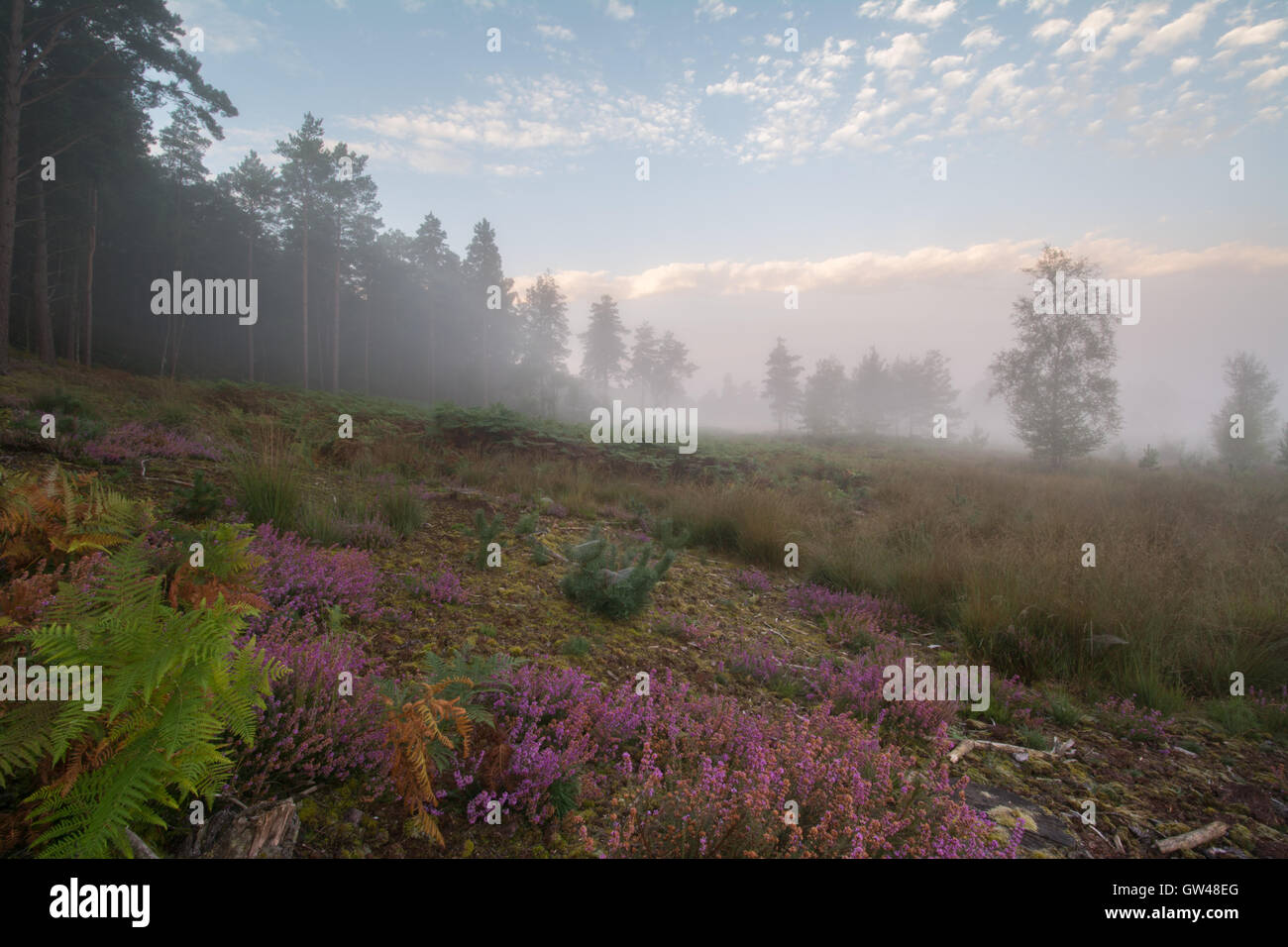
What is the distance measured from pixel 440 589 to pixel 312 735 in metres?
1.77

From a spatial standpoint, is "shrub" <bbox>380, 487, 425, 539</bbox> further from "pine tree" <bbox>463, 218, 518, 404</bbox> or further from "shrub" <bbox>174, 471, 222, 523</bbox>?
"pine tree" <bbox>463, 218, 518, 404</bbox>

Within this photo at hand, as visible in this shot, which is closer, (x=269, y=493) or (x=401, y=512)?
(x=269, y=493)

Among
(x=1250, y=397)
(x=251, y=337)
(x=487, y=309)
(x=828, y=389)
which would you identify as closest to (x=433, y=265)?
(x=487, y=309)

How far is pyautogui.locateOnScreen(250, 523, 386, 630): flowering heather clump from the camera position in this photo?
9.14 feet

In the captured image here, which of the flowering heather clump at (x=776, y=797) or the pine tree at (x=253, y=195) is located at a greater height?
the pine tree at (x=253, y=195)

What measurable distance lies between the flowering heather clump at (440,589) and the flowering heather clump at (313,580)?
0.79 ft

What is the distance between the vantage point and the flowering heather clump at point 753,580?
523 centimetres

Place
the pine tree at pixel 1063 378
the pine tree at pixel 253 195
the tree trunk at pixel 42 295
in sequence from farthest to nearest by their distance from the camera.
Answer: the pine tree at pixel 253 195 → the pine tree at pixel 1063 378 → the tree trunk at pixel 42 295

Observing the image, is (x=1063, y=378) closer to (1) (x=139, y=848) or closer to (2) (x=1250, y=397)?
(2) (x=1250, y=397)

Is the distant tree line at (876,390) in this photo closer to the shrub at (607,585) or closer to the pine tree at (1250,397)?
the pine tree at (1250,397)

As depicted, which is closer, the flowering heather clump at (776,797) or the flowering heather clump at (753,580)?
the flowering heather clump at (776,797)

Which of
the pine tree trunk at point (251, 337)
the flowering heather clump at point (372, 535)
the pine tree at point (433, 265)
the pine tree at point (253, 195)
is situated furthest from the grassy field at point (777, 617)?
the pine tree at point (433, 265)

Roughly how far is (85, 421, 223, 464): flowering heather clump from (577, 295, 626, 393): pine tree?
179ft

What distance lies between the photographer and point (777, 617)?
4.55m
